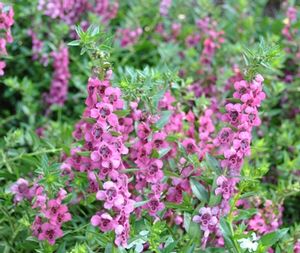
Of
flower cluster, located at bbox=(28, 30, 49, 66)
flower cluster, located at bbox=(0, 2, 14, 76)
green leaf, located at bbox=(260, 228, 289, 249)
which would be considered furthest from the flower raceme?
flower cluster, located at bbox=(28, 30, 49, 66)

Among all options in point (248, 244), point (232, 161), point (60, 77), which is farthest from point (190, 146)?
point (60, 77)

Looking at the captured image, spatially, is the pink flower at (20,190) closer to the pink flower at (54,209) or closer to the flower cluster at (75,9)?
the pink flower at (54,209)

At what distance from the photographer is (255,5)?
4.21m

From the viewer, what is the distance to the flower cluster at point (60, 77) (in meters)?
3.08

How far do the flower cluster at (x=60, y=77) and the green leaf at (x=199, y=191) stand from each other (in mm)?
1217

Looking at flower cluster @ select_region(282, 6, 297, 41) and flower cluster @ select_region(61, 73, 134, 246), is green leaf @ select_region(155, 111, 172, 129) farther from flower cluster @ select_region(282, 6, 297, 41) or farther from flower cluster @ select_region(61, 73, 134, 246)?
flower cluster @ select_region(282, 6, 297, 41)

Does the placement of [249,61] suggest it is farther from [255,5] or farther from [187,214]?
[255,5]

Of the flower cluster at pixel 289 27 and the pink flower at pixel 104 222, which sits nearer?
the pink flower at pixel 104 222

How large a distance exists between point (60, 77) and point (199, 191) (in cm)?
125

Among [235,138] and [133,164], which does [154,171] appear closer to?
[133,164]

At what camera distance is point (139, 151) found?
2.04 meters

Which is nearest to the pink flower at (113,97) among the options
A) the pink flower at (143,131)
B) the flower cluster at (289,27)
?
the pink flower at (143,131)

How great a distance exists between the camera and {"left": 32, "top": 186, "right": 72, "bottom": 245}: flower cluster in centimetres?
196

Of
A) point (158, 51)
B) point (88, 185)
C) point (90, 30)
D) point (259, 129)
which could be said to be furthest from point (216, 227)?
point (158, 51)
